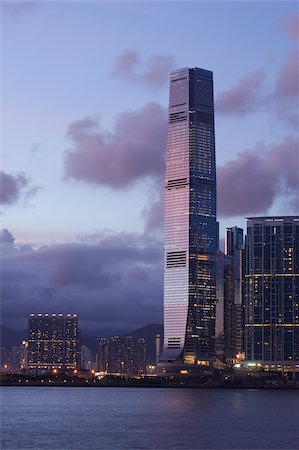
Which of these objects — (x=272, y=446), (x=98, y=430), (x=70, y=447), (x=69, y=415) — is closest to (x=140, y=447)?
(x=70, y=447)

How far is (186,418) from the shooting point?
17525 centimetres

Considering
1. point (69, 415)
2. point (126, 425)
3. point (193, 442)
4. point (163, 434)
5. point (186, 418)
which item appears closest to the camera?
point (193, 442)

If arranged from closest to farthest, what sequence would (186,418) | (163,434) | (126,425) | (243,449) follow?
1. (243,449)
2. (163,434)
3. (126,425)
4. (186,418)

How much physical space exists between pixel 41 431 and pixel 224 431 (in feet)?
86.2

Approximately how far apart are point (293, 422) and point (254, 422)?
6.18m

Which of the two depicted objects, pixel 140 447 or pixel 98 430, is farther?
pixel 98 430

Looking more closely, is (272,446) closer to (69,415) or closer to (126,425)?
(126,425)

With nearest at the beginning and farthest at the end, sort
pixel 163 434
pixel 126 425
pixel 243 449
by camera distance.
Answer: pixel 243 449 → pixel 163 434 → pixel 126 425

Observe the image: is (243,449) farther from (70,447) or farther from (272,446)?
(70,447)

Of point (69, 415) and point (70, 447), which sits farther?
point (69, 415)

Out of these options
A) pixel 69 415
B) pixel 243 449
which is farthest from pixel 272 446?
pixel 69 415

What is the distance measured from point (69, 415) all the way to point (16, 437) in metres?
48.7

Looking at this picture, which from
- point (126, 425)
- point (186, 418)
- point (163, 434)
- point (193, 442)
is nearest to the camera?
point (193, 442)

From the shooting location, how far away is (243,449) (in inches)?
4847
